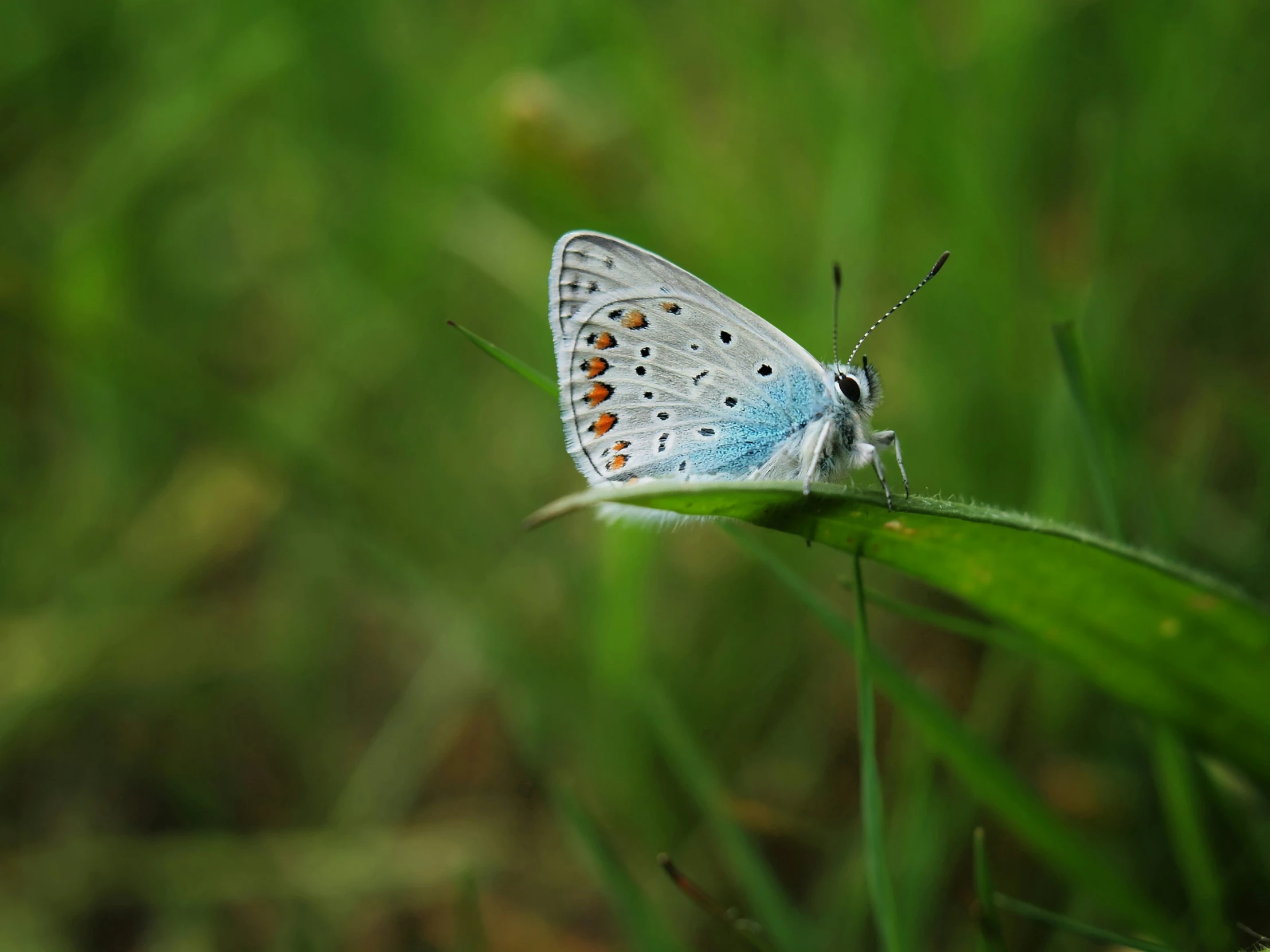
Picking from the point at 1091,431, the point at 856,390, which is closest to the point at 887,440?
the point at 856,390

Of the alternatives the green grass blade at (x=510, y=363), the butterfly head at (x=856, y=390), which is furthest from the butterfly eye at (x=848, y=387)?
the green grass blade at (x=510, y=363)

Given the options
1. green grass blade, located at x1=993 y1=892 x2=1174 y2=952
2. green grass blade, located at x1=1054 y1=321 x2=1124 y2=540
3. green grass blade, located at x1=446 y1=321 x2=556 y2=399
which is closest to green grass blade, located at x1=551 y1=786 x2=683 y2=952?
green grass blade, located at x1=993 y1=892 x2=1174 y2=952

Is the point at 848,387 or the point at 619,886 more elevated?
the point at 848,387

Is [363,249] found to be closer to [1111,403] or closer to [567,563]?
[567,563]

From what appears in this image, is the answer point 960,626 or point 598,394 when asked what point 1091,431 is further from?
point 598,394

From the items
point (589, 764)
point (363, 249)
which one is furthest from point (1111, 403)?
point (363, 249)

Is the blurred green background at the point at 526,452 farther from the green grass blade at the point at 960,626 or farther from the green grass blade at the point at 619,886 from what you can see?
the green grass blade at the point at 960,626
